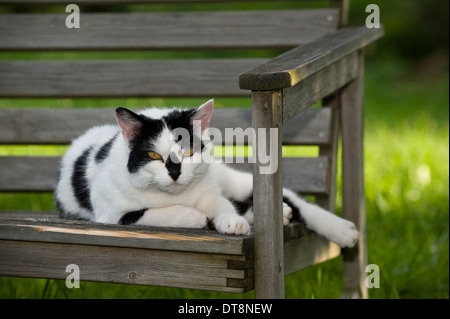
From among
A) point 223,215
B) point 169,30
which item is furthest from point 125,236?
point 169,30

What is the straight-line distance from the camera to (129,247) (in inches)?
68.4

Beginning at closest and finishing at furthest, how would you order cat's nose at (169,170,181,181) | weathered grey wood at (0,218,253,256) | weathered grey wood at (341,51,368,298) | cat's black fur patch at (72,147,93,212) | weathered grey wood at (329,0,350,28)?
weathered grey wood at (0,218,253,256) < cat's nose at (169,170,181,181) < cat's black fur patch at (72,147,93,212) < weathered grey wood at (341,51,368,298) < weathered grey wood at (329,0,350,28)

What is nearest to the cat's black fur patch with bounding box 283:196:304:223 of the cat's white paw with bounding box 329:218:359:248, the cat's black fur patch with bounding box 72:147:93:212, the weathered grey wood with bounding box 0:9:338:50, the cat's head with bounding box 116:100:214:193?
the cat's white paw with bounding box 329:218:359:248

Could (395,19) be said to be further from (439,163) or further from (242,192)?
(242,192)

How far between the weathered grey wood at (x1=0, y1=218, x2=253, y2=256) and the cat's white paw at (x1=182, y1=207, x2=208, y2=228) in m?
0.06

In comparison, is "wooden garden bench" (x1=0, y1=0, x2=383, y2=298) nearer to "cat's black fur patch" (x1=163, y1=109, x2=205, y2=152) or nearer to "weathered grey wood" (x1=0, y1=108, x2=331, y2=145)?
"weathered grey wood" (x1=0, y1=108, x2=331, y2=145)

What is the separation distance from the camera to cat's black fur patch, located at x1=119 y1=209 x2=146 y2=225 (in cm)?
187

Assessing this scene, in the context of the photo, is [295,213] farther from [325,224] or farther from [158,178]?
[158,178]

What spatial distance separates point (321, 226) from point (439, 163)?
181 centimetres

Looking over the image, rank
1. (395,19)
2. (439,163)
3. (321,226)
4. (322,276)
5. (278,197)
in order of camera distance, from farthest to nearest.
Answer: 1. (395,19)
2. (439,163)
3. (322,276)
4. (321,226)
5. (278,197)

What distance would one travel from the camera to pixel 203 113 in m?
1.88

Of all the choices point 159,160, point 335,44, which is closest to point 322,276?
point 335,44

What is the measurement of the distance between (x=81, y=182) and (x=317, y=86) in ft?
2.60

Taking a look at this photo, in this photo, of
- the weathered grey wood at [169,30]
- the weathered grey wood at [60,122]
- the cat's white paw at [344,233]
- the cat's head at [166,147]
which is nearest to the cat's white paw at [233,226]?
the cat's head at [166,147]
